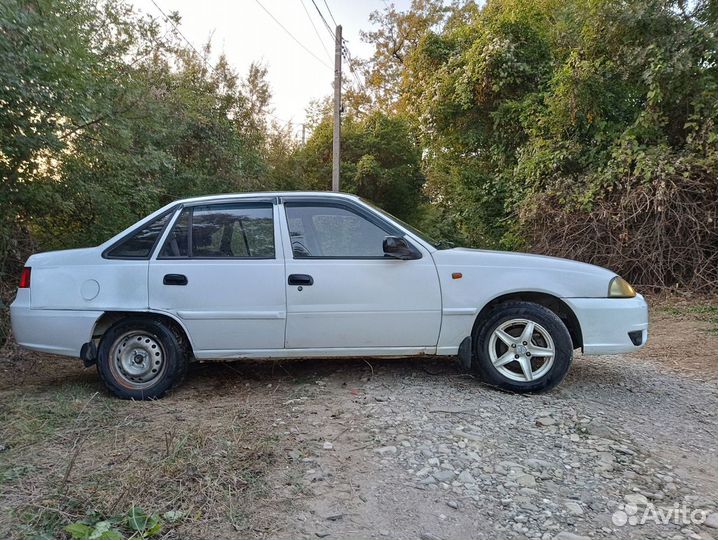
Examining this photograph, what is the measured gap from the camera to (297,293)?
411 centimetres

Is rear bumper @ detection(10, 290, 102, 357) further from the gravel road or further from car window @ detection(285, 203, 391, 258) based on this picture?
the gravel road

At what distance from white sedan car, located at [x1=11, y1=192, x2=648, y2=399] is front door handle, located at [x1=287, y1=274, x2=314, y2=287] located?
0.01 m

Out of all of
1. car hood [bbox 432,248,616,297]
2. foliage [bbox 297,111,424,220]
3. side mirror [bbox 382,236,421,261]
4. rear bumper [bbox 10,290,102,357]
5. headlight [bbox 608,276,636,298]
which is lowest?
rear bumper [bbox 10,290,102,357]

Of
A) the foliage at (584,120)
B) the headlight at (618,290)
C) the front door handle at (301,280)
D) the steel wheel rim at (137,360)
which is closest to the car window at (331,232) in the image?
the front door handle at (301,280)

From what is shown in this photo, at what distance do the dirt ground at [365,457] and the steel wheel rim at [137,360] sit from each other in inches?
7.9

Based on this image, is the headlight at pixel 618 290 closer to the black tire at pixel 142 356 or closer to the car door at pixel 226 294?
the car door at pixel 226 294

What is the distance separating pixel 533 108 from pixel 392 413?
30.1 feet

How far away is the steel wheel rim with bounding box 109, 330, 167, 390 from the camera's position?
4133mm

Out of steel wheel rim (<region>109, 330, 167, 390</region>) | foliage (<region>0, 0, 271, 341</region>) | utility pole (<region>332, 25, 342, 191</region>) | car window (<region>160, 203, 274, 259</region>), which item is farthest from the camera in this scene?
utility pole (<region>332, 25, 342, 191</region>)

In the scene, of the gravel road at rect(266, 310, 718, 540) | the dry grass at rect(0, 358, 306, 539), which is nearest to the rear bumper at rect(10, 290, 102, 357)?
the dry grass at rect(0, 358, 306, 539)

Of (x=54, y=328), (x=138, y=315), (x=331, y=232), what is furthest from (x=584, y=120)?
(x=54, y=328)

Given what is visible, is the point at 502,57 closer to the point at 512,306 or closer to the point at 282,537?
the point at 512,306

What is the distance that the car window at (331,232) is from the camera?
165 inches

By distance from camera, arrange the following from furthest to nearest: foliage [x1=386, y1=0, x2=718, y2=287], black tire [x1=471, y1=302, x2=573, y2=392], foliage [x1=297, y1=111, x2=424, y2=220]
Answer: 1. foliage [x1=297, y1=111, x2=424, y2=220]
2. foliage [x1=386, y1=0, x2=718, y2=287]
3. black tire [x1=471, y1=302, x2=573, y2=392]
